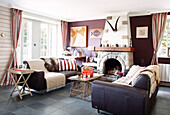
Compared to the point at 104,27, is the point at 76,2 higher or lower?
higher

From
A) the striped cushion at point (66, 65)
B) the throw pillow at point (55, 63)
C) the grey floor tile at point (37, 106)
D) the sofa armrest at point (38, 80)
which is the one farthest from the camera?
the striped cushion at point (66, 65)

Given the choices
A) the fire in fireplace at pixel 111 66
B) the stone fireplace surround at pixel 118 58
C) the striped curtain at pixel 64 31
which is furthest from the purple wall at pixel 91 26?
the fire in fireplace at pixel 111 66

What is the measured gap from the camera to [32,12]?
17.8 feet

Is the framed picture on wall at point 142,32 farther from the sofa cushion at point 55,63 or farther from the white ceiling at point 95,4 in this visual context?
the sofa cushion at point 55,63

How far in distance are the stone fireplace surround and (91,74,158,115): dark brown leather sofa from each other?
2.78 m

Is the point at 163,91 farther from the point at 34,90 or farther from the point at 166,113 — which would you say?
the point at 34,90

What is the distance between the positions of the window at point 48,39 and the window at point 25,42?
26.2 inches

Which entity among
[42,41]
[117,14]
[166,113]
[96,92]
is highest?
[117,14]

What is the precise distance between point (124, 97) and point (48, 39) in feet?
17.2

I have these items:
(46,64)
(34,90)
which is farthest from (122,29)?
(34,90)

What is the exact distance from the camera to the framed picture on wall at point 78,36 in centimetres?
665

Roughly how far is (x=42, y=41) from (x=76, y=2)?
9.22 ft

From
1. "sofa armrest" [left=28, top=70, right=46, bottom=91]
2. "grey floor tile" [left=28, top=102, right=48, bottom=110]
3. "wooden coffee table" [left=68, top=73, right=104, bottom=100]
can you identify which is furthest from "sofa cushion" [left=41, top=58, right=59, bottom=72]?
"grey floor tile" [left=28, top=102, right=48, bottom=110]

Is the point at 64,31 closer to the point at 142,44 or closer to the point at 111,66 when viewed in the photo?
the point at 111,66
